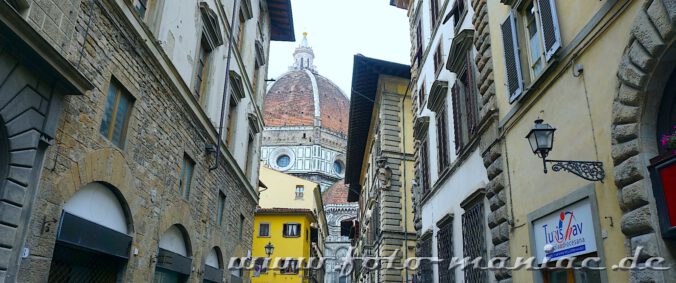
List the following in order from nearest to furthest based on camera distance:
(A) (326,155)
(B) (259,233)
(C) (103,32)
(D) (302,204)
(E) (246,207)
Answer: (C) (103,32), (E) (246,207), (B) (259,233), (D) (302,204), (A) (326,155)

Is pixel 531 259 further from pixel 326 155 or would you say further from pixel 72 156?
pixel 326 155

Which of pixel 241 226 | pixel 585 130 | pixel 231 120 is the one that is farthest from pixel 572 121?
pixel 241 226

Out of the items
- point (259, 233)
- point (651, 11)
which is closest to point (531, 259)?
point (651, 11)

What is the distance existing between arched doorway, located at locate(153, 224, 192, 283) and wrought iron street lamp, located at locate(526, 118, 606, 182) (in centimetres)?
716

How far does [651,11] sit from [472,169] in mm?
5928

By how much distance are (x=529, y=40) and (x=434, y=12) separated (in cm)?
757

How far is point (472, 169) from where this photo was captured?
10.2 m

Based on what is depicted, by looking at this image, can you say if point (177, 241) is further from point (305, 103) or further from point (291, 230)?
point (305, 103)

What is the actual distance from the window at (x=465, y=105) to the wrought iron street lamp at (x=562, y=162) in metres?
3.89

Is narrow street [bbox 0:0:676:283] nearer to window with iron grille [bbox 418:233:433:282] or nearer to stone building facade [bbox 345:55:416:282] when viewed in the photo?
window with iron grille [bbox 418:233:433:282]

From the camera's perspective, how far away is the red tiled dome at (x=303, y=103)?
322 ft

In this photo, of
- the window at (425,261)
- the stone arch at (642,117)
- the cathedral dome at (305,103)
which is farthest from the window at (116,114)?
the cathedral dome at (305,103)

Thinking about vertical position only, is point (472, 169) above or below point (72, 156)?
above

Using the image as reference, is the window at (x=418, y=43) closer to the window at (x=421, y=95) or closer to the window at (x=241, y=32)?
the window at (x=421, y=95)
